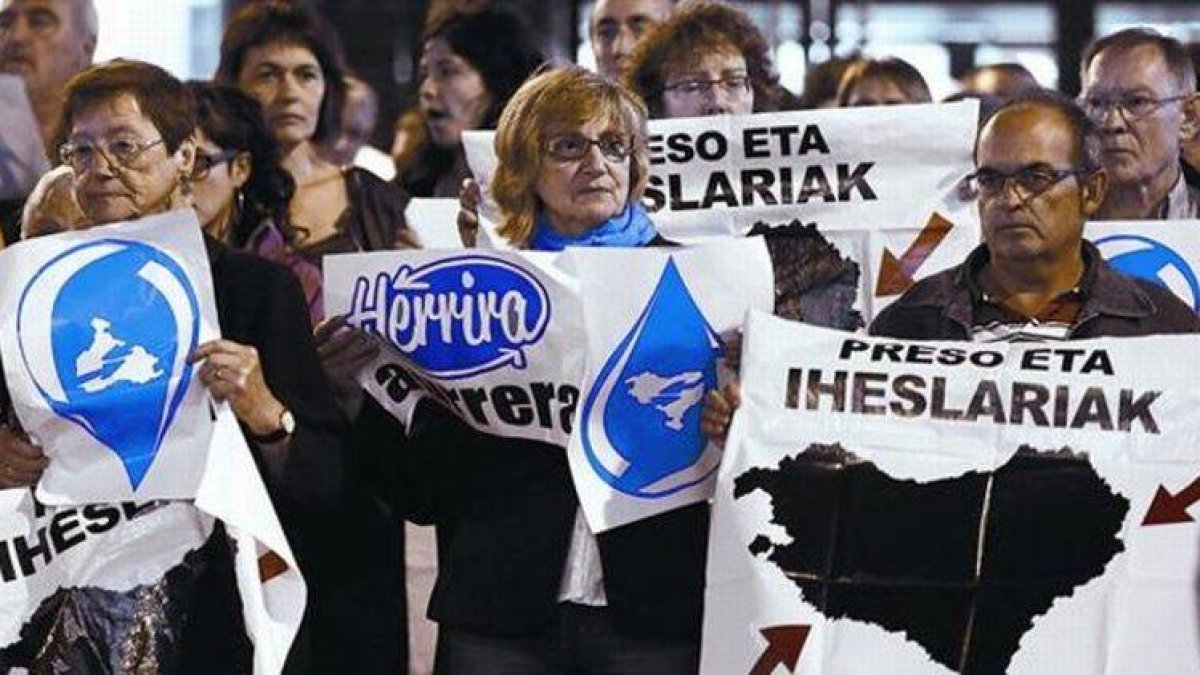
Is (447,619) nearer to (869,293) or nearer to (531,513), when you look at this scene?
(531,513)

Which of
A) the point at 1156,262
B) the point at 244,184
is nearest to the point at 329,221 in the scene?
the point at 244,184

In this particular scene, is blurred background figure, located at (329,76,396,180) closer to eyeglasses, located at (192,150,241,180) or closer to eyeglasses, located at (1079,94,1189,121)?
eyeglasses, located at (192,150,241,180)

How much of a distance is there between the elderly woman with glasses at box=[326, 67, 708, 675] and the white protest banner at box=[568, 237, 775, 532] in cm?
8

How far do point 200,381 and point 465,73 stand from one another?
2.52 m

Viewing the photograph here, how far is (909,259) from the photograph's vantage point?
26.3 ft

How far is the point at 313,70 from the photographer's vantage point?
30.5ft

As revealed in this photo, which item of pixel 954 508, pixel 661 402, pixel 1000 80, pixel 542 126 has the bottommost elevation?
pixel 954 508

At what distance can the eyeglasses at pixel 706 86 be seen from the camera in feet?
27.7

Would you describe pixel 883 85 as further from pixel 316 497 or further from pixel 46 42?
pixel 316 497

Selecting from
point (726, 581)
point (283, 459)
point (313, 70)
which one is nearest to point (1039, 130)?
point (726, 581)

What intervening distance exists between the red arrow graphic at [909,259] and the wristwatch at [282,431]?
1.45m

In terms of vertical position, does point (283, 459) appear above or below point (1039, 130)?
below

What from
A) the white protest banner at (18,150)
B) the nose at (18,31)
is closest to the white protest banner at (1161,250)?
the white protest banner at (18,150)

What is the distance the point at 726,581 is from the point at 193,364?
1.06 m
